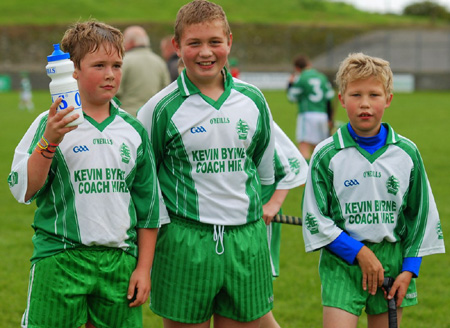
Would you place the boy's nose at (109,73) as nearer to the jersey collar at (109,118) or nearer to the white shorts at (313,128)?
the jersey collar at (109,118)

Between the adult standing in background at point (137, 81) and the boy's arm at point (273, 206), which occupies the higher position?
the adult standing in background at point (137, 81)

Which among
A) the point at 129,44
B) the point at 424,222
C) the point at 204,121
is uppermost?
the point at 129,44

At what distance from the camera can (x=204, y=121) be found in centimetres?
285

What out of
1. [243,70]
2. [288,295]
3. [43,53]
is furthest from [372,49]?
[288,295]

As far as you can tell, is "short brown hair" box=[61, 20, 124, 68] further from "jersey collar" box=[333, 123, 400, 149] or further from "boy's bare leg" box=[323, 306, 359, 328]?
"boy's bare leg" box=[323, 306, 359, 328]

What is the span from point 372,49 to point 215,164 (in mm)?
41134

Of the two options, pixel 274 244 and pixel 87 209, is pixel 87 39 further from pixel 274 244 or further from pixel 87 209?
pixel 274 244

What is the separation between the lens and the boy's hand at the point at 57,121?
2.30 metres

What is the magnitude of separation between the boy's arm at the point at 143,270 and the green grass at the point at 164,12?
45.9m

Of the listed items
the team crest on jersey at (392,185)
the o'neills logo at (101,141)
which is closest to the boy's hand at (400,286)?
the team crest on jersey at (392,185)

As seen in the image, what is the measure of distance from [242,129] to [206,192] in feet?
1.07

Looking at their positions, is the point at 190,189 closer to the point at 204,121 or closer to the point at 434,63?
the point at 204,121

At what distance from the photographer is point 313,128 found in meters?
11.8

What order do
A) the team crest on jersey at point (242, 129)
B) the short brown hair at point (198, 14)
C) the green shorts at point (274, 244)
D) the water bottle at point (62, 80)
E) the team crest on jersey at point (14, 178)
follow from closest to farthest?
the water bottle at point (62, 80), the team crest on jersey at point (14, 178), the short brown hair at point (198, 14), the team crest on jersey at point (242, 129), the green shorts at point (274, 244)
